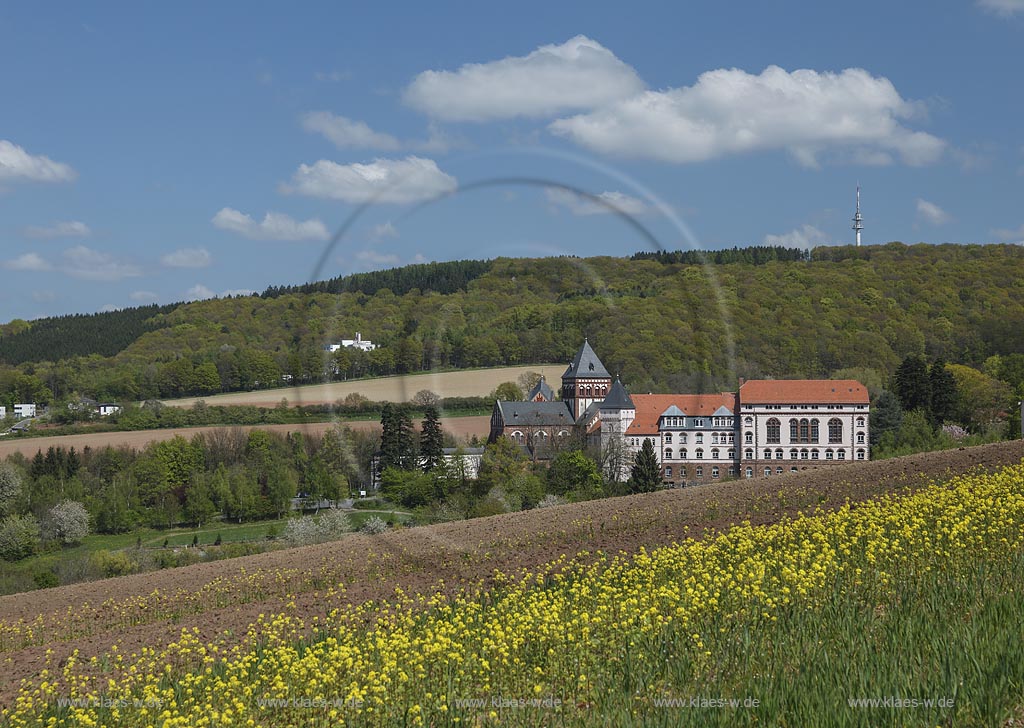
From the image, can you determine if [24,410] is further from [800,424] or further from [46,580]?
[800,424]

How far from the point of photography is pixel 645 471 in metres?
55.9

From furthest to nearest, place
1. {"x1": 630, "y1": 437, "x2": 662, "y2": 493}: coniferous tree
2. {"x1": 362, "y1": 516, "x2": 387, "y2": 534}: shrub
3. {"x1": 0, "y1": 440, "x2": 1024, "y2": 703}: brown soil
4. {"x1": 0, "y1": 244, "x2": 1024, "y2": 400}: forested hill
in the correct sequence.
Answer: {"x1": 630, "y1": 437, "x2": 662, "y2": 493}: coniferous tree, {"x1": 362, "y1": 516, "x2": 387, "y2": 534}: shrub, {"x1": 0, "y1": 440, "x2": 1024, "y2": 703}: brown soil, {"x1": 0, "y1": 244, "x2": 1024, "y2": 400}: forested hill

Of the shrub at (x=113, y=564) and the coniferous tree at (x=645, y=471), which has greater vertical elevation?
the coniferous tree at (x=645, y=471)

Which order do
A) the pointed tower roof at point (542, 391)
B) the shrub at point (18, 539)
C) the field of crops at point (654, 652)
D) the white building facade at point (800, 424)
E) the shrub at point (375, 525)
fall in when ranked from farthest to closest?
the white building facade at point (800, 424) < the shrub at point (18, 539) < the shrub at point (375, 525) < the pointed tower roof at point (542, 391) < the field of crops at point (654, 652)

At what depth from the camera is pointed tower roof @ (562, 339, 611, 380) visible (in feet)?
66.5

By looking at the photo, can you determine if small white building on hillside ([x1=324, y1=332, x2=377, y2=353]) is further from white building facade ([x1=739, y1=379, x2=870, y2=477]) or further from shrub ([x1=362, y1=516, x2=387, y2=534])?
white building facade ([x1=739, y1=379, x2=870, y2=477])

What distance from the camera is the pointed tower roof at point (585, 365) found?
2028 centimetres

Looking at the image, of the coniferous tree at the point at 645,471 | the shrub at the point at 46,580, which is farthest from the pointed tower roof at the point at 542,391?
the shrub at the point at 46,580

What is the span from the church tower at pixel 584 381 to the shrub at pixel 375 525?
563 inches

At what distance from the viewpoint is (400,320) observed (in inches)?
634

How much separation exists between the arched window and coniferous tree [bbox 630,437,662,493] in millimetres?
33091

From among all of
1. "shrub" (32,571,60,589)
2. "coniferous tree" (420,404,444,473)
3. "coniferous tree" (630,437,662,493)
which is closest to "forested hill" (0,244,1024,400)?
"coniferous tree" (420,404,444,473)

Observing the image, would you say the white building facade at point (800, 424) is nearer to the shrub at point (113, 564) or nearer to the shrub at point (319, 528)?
the shrub at point (319, 528)

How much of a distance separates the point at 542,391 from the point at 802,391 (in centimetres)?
6255
